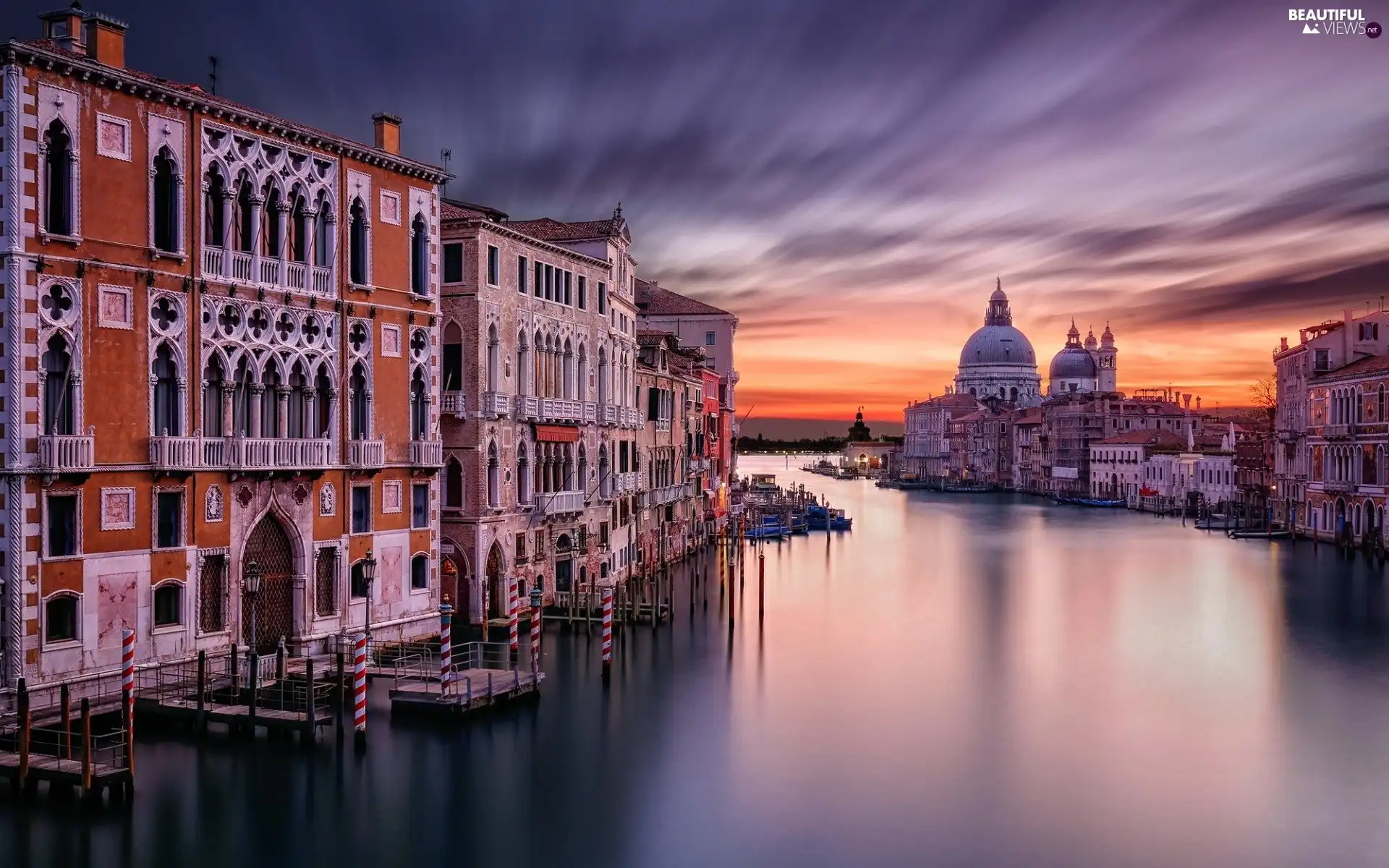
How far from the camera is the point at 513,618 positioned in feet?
67.6

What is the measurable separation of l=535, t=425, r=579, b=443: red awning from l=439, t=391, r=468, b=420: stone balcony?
219cm

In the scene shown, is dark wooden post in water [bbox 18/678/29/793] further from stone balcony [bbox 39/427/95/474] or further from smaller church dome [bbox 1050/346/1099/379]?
smaller church dome [bbox 1050/346/1099/379]

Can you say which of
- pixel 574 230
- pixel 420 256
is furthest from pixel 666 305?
pixel 420 256

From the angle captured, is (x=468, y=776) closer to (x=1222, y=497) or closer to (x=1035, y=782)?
(x=1035, y=782)

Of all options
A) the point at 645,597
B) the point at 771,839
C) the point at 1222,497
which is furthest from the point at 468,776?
the point at 1222,497

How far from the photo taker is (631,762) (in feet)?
51.4

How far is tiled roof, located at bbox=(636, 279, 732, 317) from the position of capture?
47969 millimetres

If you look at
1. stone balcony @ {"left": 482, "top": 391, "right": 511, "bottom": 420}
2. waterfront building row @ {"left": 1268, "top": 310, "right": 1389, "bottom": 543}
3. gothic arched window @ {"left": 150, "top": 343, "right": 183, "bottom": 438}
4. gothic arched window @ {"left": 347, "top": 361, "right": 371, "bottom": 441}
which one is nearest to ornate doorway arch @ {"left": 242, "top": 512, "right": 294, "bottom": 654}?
gothic arched window @ {"left": 150, "top": 343, "right": 183, "bottom": 438}

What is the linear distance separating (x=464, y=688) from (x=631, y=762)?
2.67 m

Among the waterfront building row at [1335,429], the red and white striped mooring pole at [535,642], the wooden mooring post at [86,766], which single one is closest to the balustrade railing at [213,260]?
the wooden mooring post at [86,766]

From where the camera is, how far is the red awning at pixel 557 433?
2444 centimetres

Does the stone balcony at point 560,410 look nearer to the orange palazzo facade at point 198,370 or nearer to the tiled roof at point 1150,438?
the orange palazzo facade at point 198,370

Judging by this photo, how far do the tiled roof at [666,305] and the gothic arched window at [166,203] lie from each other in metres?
31.3

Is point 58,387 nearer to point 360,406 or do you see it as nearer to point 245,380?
point 245,380
